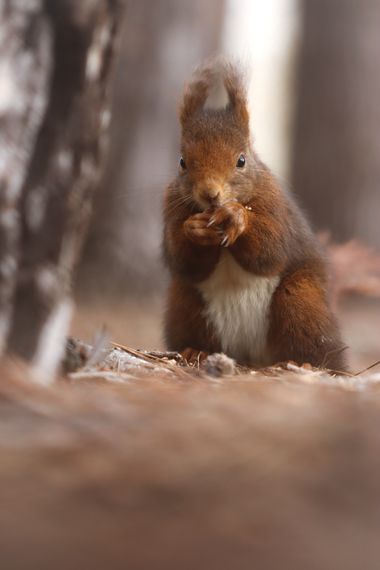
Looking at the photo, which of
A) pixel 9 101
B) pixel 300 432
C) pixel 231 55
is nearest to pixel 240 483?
pixel 300 432

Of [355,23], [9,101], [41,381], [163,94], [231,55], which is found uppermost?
[355,23]

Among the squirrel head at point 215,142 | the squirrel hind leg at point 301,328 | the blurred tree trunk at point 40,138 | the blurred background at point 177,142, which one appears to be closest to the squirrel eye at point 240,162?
the squirrel head at point 215,142

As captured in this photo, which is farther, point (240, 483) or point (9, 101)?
point (9, 101)

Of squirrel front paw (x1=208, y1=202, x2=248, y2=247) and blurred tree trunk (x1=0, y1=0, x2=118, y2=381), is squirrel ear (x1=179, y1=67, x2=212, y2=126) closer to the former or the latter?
squirrel front paw (x1=208, y1=202, x2=248, y2=247)

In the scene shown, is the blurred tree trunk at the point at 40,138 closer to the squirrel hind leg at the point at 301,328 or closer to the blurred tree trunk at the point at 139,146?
the squirrel hind leg at the point at 301,328

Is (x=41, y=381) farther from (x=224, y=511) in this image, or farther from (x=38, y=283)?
(x=224, y=511)

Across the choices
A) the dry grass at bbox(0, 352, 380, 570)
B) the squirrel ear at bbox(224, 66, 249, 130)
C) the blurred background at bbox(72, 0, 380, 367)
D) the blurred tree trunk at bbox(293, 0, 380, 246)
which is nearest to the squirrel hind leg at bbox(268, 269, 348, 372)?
the squirrel ear at bbox(224, 66, 249, 130)

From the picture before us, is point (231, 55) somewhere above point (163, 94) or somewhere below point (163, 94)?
below
